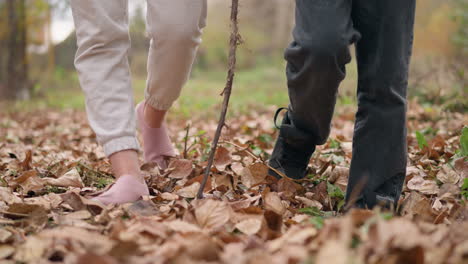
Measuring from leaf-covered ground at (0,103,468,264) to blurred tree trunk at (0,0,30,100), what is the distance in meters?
8.66

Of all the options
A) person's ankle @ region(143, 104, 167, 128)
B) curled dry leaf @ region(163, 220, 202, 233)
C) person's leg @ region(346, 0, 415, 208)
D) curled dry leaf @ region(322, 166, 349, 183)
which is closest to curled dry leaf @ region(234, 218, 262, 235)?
curled dry leaf @ region(163, 220, 202, 233)

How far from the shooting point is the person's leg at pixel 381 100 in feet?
5.12

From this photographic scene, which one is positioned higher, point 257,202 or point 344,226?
point 344,226

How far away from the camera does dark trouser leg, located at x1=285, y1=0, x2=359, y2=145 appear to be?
147 cm

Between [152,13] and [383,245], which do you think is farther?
[152,13]

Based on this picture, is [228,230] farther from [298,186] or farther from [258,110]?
[258,110]

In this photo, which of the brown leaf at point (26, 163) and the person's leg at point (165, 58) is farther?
the brown leaf at point (26, 163)

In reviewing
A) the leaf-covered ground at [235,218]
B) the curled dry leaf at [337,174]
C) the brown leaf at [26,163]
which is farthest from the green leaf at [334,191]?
the brown leaf at [26,163]

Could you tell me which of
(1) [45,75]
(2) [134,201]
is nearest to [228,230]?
(2) [134,201]

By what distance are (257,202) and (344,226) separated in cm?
79

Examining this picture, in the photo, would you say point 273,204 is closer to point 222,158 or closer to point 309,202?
point 309,202

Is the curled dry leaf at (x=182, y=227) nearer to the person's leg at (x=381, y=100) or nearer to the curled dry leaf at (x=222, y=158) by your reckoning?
the person's leg at (x=381, y=100)

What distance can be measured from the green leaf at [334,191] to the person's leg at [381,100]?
Result: 0.20m

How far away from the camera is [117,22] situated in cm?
175
